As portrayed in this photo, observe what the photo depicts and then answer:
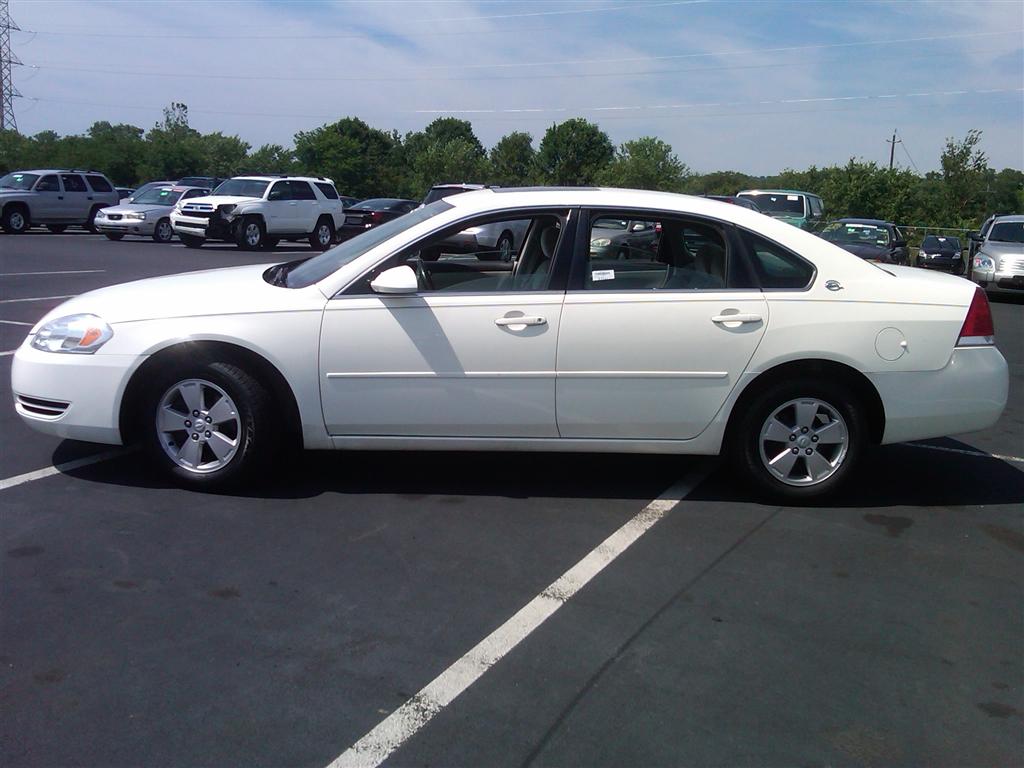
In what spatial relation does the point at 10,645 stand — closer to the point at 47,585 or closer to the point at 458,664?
the point at 47,585

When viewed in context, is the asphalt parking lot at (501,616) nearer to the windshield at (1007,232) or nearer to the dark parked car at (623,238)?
the dark parked car at (623,238)

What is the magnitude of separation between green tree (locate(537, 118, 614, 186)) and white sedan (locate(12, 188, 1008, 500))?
268ft

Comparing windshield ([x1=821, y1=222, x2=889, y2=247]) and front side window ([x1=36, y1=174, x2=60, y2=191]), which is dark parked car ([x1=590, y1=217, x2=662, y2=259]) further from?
front side window ([x1=36, y1=174, x2=60, y2=191])

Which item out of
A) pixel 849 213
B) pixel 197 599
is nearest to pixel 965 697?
pixel 197 599

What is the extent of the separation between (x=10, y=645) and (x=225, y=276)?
260 centimetres

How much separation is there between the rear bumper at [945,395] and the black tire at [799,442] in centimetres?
18

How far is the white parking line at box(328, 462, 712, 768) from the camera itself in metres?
2.96

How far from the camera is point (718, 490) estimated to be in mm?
5500

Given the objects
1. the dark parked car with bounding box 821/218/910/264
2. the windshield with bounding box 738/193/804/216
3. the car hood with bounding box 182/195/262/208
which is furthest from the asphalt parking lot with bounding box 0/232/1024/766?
the car hood with bounding box 182/195/262/208

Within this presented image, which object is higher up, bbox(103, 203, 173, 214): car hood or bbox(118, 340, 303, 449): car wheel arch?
bbox(103, 203, 173, 214): car hood

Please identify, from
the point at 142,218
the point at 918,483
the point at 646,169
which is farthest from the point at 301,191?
the point at 646,169

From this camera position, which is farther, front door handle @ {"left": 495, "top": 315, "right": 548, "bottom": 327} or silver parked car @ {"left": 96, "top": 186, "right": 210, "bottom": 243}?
silver parked car @ {"left": 96, "top": 186, "right": 210, "bottom": 243}

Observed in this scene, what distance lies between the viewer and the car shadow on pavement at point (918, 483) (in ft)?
17.8

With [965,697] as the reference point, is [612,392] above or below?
above
